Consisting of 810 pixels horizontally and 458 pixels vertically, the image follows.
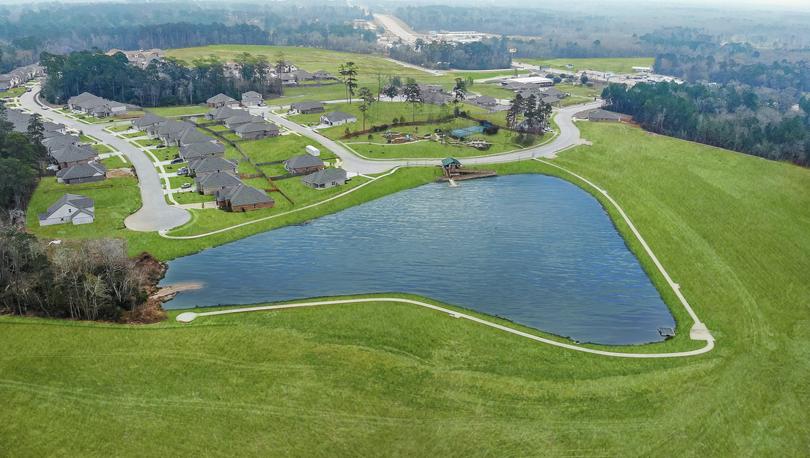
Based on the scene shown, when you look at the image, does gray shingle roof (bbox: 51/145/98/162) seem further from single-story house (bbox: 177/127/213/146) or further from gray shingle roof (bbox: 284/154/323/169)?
gray shingle roof (bbox: 284/154/323/169)

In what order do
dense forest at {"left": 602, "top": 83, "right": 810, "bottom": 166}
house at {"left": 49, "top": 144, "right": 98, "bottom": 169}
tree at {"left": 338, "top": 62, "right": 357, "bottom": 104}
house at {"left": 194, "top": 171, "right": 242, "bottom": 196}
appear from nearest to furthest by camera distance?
house at {"left": 194, "top": 171, "right": 242, "bottom": 196} → house at {"left": 49, "top": 144, "right": 98, "bottom": 169} → dense forest at {"left": 602, "top": 83, "right": 810, "bottom": 166} → tree at {"left": 338, "top": 62, "right": 357, "bottom": 104}

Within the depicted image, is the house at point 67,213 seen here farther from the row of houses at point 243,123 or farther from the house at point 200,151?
the row of houses at point 243,123

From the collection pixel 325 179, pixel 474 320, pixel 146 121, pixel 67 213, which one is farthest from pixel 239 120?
pixel 474 320

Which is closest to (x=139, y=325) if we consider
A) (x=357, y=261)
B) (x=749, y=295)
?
(x=357, y=261)

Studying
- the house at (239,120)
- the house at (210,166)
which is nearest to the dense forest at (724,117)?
the house at (239,120)

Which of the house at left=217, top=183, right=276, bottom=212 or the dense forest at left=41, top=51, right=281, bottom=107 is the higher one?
the dense forest at left=41, top=51, right=281, bottom=107

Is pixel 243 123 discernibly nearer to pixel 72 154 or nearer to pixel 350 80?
pixel 350 80

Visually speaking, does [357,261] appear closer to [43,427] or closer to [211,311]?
[211,311]

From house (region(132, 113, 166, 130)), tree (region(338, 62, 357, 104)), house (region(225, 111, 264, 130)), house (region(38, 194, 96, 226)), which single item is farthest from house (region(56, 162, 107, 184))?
tree (region(338, 62, 357, 104))
